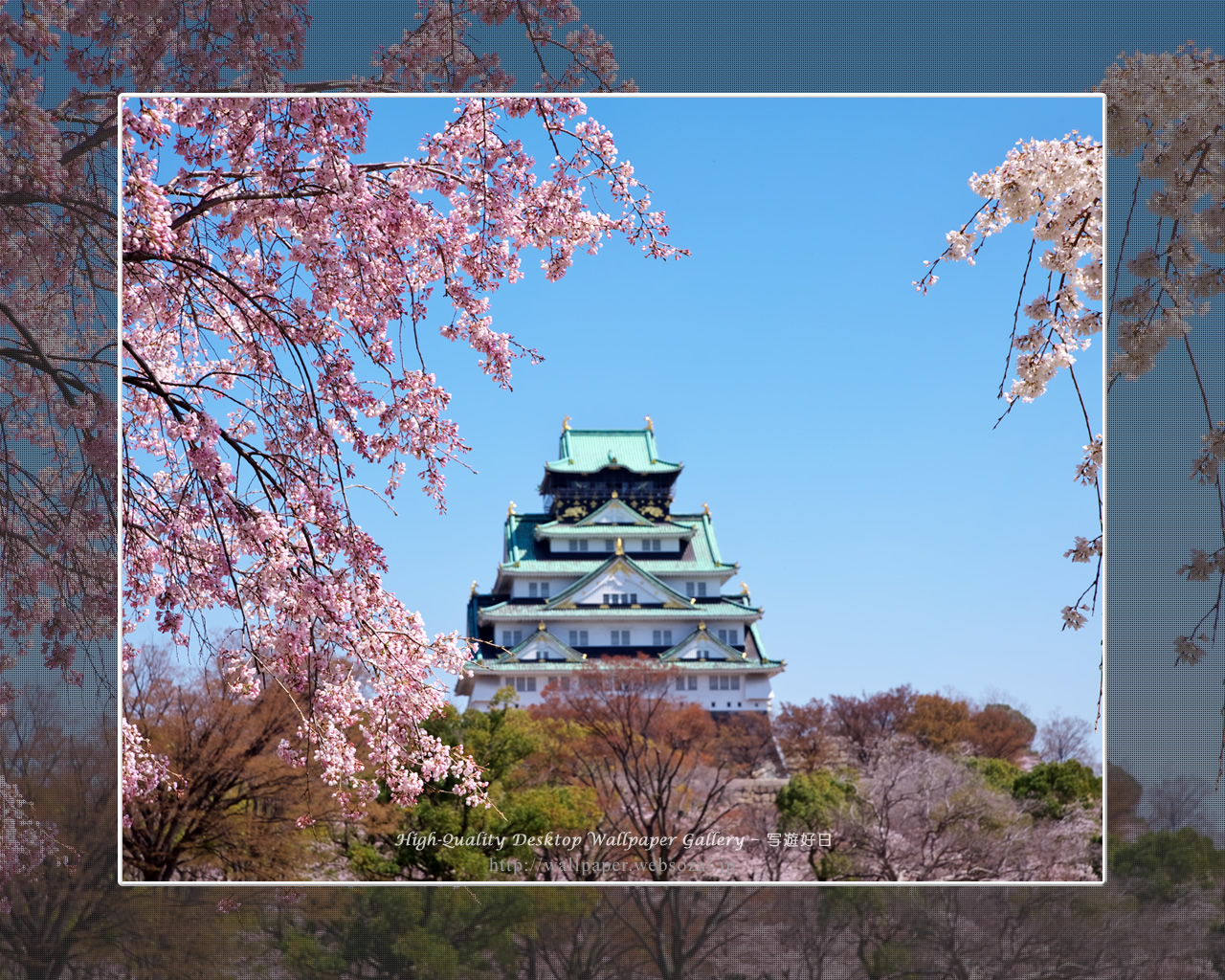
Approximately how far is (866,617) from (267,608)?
1875 millimetres

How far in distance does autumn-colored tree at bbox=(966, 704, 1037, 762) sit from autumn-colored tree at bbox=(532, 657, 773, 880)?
632mm

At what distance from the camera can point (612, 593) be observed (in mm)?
4062

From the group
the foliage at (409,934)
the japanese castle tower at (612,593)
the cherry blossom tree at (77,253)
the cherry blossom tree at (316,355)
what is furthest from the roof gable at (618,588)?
the cherry blossom tree at (77,253)

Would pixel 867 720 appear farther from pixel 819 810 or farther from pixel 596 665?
pixel 596 665

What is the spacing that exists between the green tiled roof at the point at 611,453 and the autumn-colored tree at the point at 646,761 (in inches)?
24.4

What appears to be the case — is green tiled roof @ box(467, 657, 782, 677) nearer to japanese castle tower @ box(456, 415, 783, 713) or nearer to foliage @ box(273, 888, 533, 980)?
japanese castle tower @ box(456, 415, 783, 713)

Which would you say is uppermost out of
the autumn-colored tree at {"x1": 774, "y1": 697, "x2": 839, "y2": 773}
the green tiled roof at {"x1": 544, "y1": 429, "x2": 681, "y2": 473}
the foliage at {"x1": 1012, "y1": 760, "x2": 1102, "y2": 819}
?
the green tiled roof at {"x1": 544, "y1": 429, "x2": 681, "y2": 473}

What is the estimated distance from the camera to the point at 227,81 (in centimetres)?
411

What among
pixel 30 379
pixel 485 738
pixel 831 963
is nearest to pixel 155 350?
pixel 30 379

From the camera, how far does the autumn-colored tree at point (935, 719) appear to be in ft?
12.8

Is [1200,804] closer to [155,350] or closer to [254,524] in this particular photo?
[254,524]

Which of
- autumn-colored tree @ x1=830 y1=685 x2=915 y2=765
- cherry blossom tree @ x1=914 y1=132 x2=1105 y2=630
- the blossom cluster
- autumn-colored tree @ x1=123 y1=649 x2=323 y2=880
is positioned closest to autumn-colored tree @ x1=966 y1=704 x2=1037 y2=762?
autumn-colored tree @ x1=830 y1=685 x2=915 y2=765

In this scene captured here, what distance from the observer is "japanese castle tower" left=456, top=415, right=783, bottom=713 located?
397cm

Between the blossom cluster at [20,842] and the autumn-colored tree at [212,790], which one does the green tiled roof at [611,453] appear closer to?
the autumn-colored tree at [212,790]
